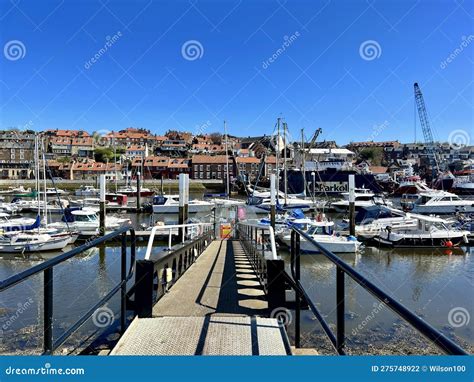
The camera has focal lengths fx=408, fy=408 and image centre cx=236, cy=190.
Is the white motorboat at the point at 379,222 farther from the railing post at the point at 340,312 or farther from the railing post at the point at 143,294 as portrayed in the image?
the railing post at the point at 340,312

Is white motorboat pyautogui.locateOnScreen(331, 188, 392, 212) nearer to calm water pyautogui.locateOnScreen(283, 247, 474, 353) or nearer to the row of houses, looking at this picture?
calm water pyautogui.locateOnScreen(283, 247, 474, 353)

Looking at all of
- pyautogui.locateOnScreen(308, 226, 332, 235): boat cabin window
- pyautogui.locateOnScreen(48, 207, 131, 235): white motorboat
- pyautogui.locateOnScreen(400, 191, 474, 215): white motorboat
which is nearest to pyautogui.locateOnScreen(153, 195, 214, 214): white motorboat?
pyautogui.locateOnScreen(48, 207, 131, 235): white motorboat

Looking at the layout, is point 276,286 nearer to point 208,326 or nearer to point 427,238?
point 208,326

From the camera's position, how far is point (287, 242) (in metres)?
23.8

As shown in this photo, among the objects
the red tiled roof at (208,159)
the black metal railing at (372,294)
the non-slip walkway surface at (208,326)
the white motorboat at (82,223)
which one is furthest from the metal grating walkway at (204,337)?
the red tiled roof at (208,159)

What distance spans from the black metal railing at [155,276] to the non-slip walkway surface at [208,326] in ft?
0.48

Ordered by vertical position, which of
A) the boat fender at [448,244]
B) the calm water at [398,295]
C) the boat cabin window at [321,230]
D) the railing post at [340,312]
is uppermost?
the railing post at [340,312]

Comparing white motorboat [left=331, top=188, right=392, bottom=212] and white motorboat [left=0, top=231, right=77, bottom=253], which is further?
white motorboat [left=331, top=188, right=392, bottom=212]

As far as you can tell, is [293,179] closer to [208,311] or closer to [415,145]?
[208,311]

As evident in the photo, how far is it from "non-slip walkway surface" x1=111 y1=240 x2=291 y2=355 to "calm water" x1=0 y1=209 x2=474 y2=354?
2740mm

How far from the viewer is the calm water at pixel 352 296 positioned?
31.6 ft

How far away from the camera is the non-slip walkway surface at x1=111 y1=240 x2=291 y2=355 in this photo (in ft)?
11.7

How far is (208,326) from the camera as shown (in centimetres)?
418

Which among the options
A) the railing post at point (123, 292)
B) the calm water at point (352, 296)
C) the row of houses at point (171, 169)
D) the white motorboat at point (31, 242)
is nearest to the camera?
the railing post at point (123, 292)
